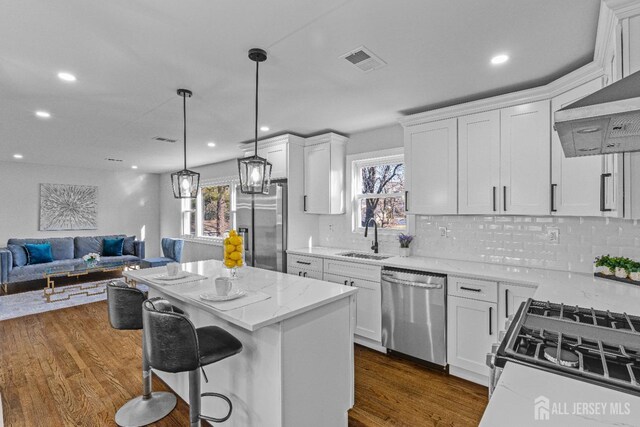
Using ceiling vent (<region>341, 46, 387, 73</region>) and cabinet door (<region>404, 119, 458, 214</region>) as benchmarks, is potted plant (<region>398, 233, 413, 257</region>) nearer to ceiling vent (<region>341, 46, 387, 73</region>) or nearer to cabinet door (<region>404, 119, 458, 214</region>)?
cabinet door (<region>404, 119, 458, 214</region>)

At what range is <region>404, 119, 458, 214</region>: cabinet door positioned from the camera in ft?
9.91

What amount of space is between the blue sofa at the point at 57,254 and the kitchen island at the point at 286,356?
Result: 510 cm

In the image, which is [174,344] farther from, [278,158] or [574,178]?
[278,158]

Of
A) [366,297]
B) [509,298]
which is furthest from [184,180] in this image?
[509,298]

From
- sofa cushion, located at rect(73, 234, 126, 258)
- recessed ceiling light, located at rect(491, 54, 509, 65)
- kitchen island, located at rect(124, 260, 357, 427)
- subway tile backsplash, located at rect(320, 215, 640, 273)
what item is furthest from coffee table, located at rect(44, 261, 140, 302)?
recessed ceiling light, located at rect(491, 54, 509, 65)

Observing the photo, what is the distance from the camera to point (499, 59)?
7.14ft

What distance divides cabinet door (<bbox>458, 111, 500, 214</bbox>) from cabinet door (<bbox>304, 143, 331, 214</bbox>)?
163 centimetres

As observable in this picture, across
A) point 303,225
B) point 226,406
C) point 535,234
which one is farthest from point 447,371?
point 303,225

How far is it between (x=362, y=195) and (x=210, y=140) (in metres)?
2.39

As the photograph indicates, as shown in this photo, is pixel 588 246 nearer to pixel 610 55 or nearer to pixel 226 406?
pixel 610 55

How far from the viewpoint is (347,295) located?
199 cm

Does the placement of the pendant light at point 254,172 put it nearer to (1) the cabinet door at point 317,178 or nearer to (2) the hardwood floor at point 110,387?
(2) the hardwood floor at point 110,387

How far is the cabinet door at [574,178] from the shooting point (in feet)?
7.28

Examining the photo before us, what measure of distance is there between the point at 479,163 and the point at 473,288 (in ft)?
3.76
